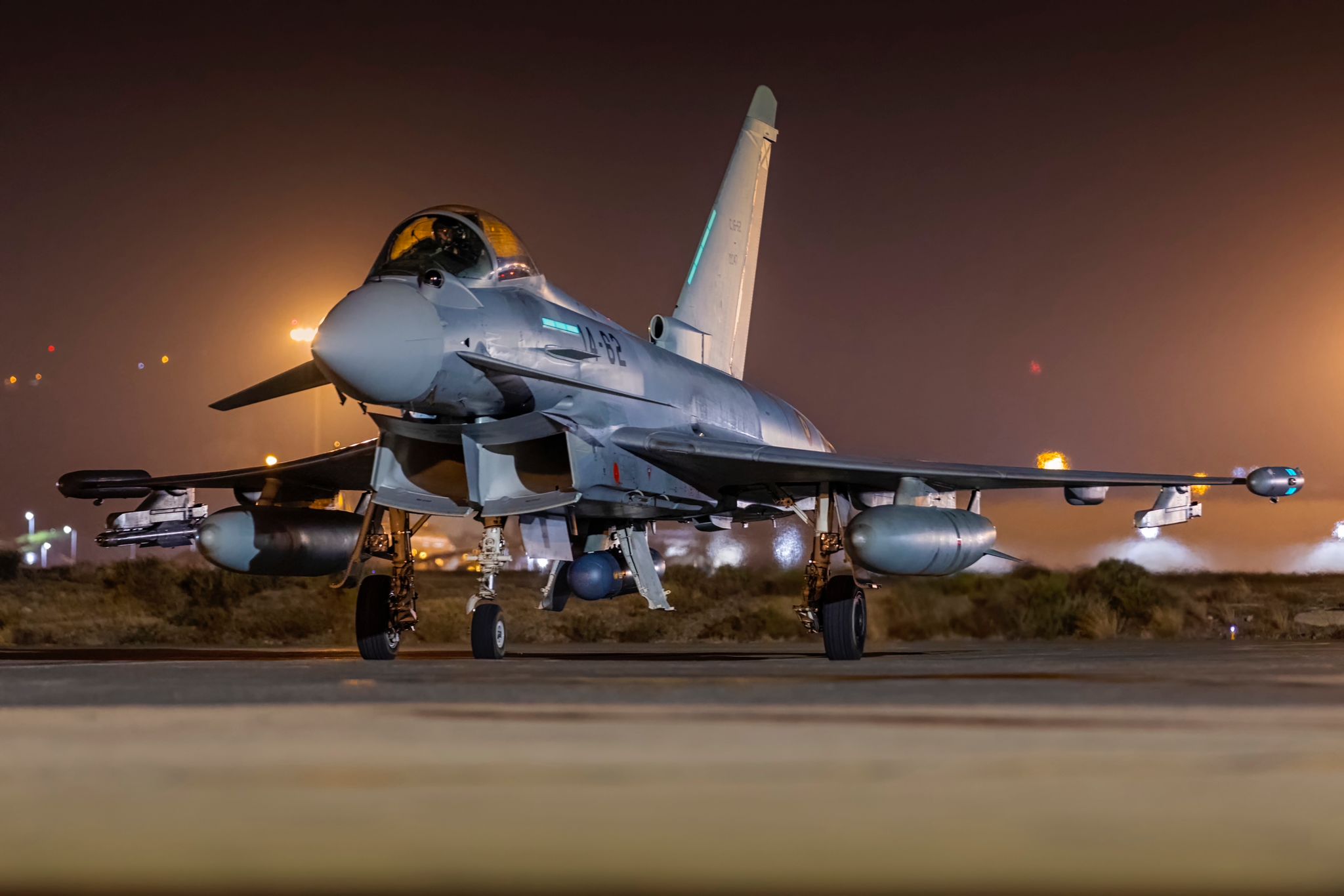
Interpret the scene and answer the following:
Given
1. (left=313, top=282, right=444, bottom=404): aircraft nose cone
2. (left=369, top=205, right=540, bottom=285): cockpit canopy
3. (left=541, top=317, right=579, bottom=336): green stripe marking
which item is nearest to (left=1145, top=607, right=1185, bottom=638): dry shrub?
(left=541, top=317, right=579, bottom=336): green stripe marking

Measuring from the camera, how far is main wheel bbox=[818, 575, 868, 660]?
14.6 metres

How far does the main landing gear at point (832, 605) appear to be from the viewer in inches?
576

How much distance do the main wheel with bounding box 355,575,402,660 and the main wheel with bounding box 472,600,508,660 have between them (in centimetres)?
111

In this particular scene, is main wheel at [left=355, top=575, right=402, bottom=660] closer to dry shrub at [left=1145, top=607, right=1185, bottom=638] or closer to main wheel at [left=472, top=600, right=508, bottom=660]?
main wheel at [left=472, top=600, right=508, bottom=660]

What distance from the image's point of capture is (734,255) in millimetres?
21406

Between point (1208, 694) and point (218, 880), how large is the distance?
18.6 ft

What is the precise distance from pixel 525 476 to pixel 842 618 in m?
3.43

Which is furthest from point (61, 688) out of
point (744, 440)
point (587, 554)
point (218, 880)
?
point (744, 440)

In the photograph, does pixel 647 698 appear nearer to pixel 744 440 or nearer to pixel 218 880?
pixel 218 880

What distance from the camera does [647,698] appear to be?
7.20 meters

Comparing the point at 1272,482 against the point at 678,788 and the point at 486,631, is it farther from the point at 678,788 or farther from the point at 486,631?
the point at 678,788

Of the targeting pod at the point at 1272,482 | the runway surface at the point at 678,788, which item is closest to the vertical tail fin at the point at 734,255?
the targeting pod at the point at 1272,482

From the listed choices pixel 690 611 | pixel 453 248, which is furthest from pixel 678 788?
pixel 690 611

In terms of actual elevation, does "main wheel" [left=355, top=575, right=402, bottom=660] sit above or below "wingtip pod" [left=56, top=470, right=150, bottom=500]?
below
